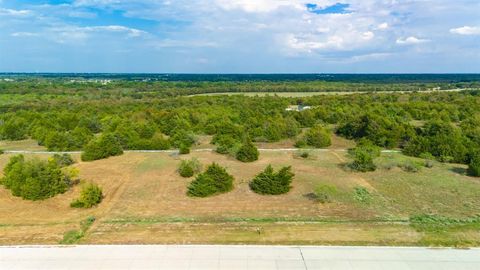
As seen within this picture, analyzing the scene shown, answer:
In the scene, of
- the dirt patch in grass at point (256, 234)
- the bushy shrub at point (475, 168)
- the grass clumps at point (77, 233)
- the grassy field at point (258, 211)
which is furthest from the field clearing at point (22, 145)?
the bushy shrub at point (475, 168)

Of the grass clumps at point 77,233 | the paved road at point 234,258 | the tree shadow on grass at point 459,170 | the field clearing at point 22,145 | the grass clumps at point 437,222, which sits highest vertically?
the paved road at point 234,258

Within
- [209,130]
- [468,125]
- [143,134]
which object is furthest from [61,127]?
[468,125]

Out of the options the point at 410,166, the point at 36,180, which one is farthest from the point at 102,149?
the point at 410,166

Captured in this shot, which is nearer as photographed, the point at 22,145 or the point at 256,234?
the point at 256,234

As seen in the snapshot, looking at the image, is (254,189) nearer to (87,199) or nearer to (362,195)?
(362,195)

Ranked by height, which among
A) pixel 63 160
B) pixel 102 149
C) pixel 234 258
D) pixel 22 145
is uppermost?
pixel 234 258

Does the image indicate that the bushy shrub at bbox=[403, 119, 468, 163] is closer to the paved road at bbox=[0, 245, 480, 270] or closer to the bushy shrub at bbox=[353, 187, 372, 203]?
the bushy shrub at bbox=[353, 187, 372, 203]

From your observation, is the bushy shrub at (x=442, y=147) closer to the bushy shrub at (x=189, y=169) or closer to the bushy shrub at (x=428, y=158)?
the bushy shrub at (x=428, y=158)
